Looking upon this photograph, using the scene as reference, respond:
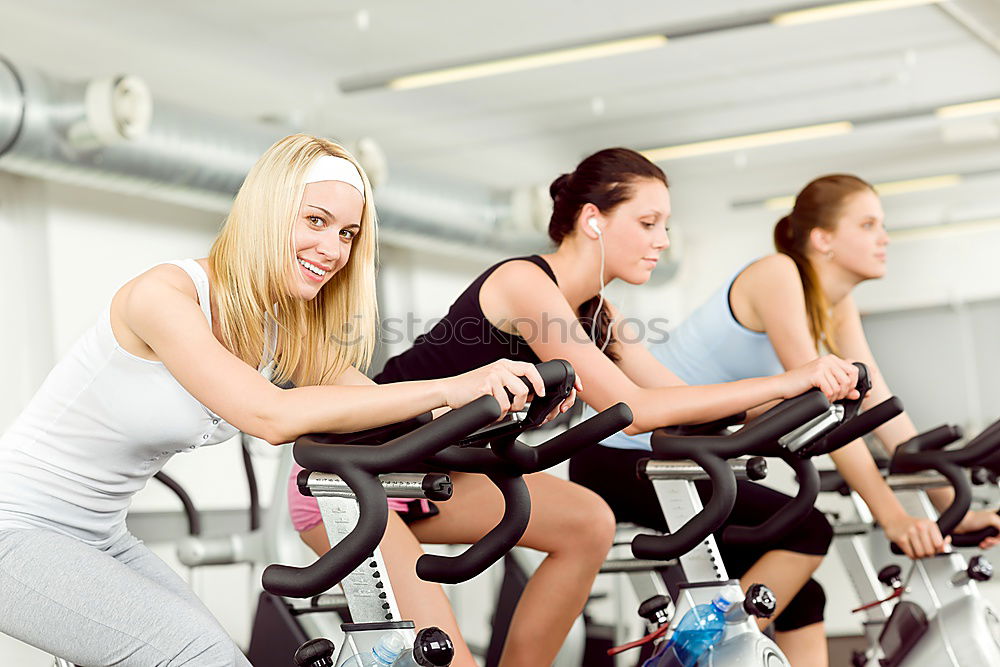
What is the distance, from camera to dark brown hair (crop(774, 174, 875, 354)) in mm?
2643

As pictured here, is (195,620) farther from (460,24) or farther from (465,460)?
(460,24)

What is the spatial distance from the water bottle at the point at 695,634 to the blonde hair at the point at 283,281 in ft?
2.18

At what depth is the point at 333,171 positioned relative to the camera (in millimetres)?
1600

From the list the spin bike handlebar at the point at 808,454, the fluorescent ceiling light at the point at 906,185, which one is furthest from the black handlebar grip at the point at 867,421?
the fluorescent ceiling light at the point at 906,185

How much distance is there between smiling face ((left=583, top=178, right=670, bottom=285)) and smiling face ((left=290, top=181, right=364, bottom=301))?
28.0 inches

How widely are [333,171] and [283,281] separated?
0.18m

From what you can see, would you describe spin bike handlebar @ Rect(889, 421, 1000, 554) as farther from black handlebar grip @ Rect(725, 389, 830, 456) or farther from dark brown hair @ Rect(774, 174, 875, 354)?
black handlebar grip @ Rect(725, 389, 830, 456)

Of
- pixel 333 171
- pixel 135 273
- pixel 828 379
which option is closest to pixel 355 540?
pixel 333 171

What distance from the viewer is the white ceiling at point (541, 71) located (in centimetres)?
559

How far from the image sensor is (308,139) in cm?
162

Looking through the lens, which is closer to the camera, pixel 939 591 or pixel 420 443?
pixel 420 443

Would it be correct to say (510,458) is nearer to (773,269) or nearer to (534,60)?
(773,269)

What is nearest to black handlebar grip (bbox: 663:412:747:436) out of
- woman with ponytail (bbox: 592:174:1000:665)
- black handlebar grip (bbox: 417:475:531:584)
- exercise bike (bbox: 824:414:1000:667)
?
woman with ponytail (bbox: 592:174:1000:665)

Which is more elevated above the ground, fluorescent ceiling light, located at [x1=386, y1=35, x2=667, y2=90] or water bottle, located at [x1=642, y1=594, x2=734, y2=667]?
fluorescent ceiling light, located at [x1=386, y1=35, x2=667, y2=90]
